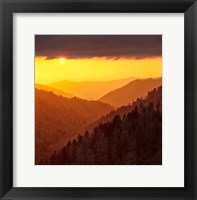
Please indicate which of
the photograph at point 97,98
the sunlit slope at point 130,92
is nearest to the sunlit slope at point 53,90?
the photograph at point 97,98

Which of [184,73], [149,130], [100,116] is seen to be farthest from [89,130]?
[184,73]

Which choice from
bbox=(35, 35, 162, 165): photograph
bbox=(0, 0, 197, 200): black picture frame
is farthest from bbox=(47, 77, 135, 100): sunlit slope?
bbox=(0, 0, 197, 200): black picture frame

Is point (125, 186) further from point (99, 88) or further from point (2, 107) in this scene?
point (2, 107)

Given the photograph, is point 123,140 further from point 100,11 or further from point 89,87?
point 100,11

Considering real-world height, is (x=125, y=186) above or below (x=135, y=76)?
below

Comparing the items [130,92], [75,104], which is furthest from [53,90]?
[130,92]
